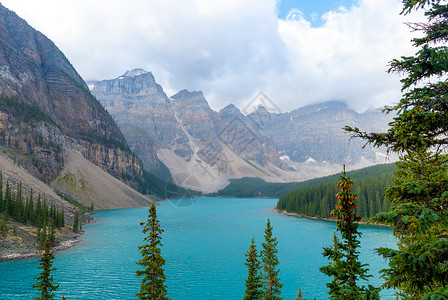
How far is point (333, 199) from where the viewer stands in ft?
365

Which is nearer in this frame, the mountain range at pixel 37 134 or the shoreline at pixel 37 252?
the shoreline at pixel 37 252

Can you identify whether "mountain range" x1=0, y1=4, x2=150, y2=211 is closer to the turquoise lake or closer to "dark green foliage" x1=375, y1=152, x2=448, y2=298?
the turquoise lake

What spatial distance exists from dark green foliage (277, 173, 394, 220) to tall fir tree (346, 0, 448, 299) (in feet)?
300

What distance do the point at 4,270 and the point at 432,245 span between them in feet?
195

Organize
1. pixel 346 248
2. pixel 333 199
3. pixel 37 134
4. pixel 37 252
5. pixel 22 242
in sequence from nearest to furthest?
1. pixel 346 248
2. pixel 37 252
3. pixel 22 242
4. pixel 333 199
5. pixel 37 134

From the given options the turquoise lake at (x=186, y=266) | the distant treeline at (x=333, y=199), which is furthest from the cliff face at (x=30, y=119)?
the distant treeline at (x=333, y=199)

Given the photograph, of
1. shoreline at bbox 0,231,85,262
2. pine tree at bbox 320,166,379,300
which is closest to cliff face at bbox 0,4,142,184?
shoreline at bbox 0,231,85,262

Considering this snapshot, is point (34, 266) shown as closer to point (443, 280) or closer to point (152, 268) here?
point (152, 268)

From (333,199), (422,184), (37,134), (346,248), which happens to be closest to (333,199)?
(333,199)

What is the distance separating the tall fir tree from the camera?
641 centimetres

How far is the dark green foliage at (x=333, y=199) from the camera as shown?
323 ft

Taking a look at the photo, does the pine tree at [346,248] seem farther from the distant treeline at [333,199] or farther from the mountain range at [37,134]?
the mountain range at [37,134]

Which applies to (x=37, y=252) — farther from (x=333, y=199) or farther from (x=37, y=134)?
(x=37, y=134)

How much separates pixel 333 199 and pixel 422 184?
11447 cm
